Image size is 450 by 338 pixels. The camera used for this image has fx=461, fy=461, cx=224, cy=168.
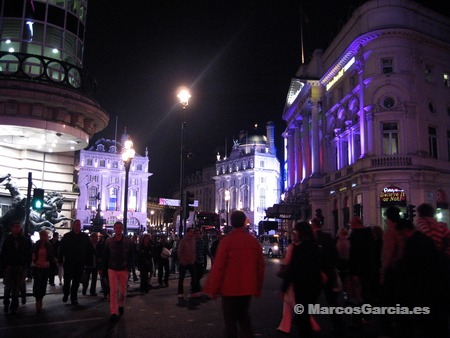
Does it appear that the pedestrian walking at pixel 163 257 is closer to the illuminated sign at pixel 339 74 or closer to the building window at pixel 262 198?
the illuminated sign at pixel 339 74

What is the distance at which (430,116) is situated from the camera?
35438mm

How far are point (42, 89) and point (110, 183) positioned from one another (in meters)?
82.4

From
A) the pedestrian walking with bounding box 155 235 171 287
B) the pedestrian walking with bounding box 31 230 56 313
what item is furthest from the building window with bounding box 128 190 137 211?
the pedestrian walking with bounding box 31 230 56 313

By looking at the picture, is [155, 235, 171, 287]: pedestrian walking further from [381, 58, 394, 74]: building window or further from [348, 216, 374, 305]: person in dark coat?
[381, 58, 394, 74]: building window

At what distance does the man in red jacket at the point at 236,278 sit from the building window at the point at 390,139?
31.0 m

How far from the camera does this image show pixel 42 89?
1830 cm

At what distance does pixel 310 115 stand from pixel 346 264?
43350 mm

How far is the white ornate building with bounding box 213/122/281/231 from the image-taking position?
102562mm

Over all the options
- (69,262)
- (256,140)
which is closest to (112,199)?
(256,140)

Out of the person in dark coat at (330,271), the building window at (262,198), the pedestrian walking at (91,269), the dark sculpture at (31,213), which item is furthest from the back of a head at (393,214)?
the building window at (262,198)

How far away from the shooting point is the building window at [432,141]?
35.5 m

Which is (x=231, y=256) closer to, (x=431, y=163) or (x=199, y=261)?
(x=199, y=261)

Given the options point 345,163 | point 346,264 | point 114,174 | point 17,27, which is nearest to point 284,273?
point 346,264

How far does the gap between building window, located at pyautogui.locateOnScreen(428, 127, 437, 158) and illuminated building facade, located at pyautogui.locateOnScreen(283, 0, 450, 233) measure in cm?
8
